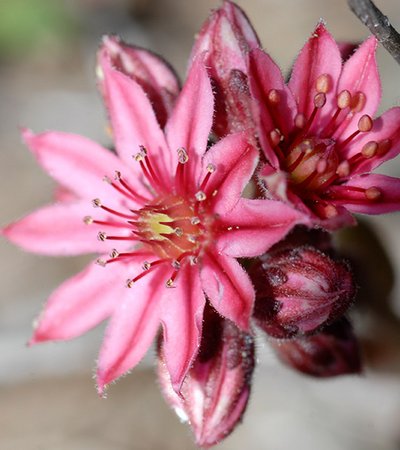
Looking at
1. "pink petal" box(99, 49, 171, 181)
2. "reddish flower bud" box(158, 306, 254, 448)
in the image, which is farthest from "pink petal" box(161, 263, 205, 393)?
"pink petal" box(99, 49, 171, 181)

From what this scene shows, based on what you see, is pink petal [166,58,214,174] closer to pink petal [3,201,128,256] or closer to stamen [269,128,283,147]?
stamen [269,128,283,147]

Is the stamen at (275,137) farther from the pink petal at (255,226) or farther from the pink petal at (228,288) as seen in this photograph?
the pink petal at (228,288)

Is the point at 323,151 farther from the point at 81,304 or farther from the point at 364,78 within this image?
the point at 81,304

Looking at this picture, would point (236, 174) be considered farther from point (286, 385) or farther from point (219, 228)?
point (286, 385)

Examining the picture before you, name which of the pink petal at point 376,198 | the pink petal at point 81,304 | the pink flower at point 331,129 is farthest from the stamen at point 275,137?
the pink petal at point 81,304

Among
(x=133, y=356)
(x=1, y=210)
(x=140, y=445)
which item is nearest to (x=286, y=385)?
(x=140, y=445)

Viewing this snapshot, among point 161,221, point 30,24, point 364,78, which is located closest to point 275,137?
point 364,78
